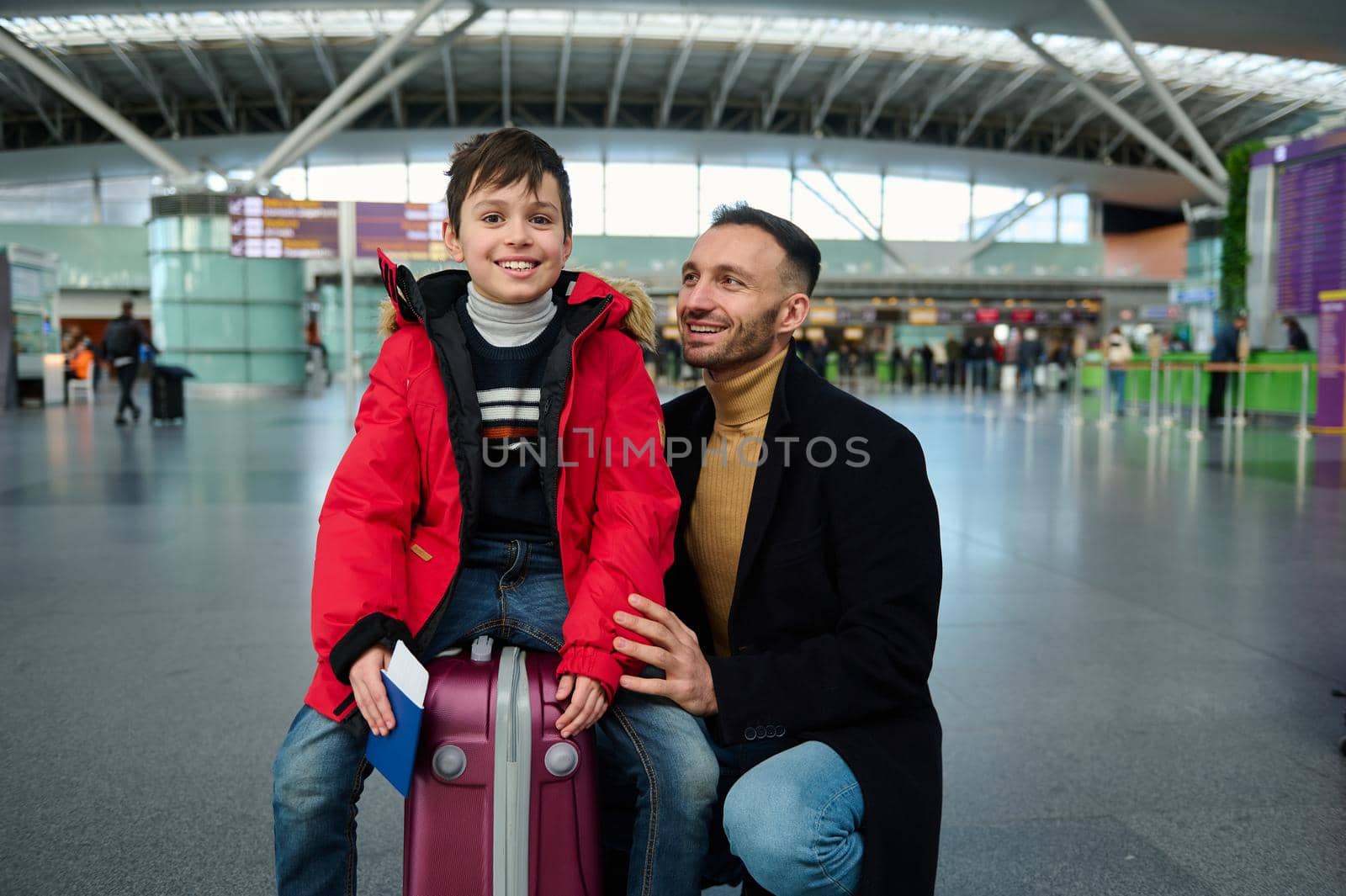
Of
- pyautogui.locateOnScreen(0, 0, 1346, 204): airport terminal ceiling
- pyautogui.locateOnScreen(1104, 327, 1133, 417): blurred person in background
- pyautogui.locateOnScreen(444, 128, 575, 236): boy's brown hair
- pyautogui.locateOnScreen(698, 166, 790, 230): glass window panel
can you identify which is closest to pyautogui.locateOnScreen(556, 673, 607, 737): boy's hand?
pyautogui.locateOnScreen(444, 128, 575, 236): boy's brown hair

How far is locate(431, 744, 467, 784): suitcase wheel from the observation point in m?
1.50

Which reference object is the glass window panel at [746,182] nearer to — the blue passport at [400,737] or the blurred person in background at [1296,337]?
the blurred person in background at [1296,337]

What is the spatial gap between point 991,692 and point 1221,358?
53.2ft

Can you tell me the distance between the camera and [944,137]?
46.2 meters

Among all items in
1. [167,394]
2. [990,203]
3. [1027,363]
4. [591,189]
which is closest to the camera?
[167,394]

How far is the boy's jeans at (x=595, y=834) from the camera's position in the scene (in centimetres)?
158

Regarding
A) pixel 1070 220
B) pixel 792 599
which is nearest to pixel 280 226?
pixel 792 599

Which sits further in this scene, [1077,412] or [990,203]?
[990,203]

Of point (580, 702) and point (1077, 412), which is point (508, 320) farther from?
point (1077, 412)

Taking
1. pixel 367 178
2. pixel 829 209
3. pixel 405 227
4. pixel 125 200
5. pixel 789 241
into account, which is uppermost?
pixel 367 178

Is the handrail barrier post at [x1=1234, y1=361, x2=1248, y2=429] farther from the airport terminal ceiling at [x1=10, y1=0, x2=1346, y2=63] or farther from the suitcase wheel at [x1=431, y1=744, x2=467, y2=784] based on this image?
the suitcase wheel at [x1=431, y1=744, x2=467, y2=784]

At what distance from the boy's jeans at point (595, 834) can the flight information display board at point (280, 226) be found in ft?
66.4

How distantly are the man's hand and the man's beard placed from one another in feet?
1.77

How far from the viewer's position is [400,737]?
149 cm
